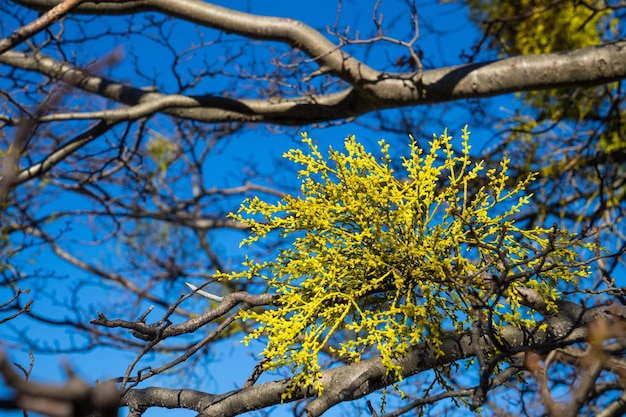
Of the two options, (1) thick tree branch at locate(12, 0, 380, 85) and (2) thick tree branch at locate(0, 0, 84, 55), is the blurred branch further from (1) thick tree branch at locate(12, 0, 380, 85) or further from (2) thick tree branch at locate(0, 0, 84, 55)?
(2) thick tree branch at locate(0, 0, 84, 55)

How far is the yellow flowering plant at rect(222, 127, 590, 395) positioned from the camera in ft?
4.07

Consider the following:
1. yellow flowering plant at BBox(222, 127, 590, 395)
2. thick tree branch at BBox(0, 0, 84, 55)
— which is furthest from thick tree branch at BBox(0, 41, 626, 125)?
yellow flowering plant at BBox(222, 127, 590, 395)

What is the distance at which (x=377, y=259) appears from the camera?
1.27 m

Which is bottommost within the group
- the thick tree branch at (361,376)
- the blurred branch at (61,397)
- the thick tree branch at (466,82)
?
the blurred branch at (61,397)

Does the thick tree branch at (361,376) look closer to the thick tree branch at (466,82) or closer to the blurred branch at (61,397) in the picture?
the blurred branch at (61,397)

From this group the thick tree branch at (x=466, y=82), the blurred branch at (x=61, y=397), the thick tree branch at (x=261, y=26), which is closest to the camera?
the blurred branch at (x=61, y=397)

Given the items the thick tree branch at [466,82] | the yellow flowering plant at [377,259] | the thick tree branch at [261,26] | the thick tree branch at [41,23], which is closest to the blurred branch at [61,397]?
the yellow flowering plant at [377,259]

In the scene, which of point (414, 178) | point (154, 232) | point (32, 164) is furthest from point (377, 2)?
point (154, 232)

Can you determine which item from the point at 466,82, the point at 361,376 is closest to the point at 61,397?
the point at 361,376

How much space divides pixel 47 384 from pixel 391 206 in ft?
3.23

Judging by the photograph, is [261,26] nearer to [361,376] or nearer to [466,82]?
[466,82]

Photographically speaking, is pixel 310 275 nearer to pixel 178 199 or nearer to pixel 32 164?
A: pixel 32 164

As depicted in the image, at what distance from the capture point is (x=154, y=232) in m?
6.51

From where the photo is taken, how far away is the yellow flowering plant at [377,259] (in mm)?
1239
